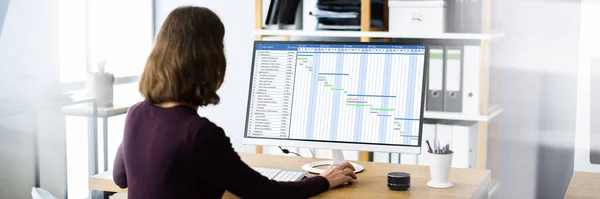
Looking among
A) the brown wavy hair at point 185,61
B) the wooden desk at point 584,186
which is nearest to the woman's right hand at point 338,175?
the brown wavy hair at point 185,61

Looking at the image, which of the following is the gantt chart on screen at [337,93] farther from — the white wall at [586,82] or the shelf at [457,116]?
the shelf at [457,116]

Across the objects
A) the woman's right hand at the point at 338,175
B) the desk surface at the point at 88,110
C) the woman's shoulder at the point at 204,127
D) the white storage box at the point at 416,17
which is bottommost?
the woman's right hand at the point at 338,175

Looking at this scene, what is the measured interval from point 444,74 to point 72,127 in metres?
1.79

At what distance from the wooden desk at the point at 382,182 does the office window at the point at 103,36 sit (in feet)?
4.61

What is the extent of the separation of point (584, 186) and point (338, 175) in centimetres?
59

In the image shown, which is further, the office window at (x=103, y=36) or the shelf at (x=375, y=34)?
the office window at (x=103, y=36)

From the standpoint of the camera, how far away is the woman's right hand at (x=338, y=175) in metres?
1.81

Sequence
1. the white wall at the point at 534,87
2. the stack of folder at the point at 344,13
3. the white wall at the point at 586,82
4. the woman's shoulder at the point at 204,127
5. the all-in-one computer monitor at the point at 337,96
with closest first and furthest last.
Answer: the woman's shoulder at the point at 204,127
the all-in-one computer monitor at the point at 337,96
the white wall at the point at 586,82
the stack of folder at the point at 344,13
the white wall at the point at 534,87

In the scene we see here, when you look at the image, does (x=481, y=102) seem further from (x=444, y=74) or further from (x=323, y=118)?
(x=323, y=118)

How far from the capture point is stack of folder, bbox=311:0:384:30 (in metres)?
3.42

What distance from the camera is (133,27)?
419cm

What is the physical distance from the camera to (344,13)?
342cm

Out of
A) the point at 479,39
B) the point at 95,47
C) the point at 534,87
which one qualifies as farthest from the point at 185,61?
the point at 534,87

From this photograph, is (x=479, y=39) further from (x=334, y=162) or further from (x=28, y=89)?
(x=28, y=89)
